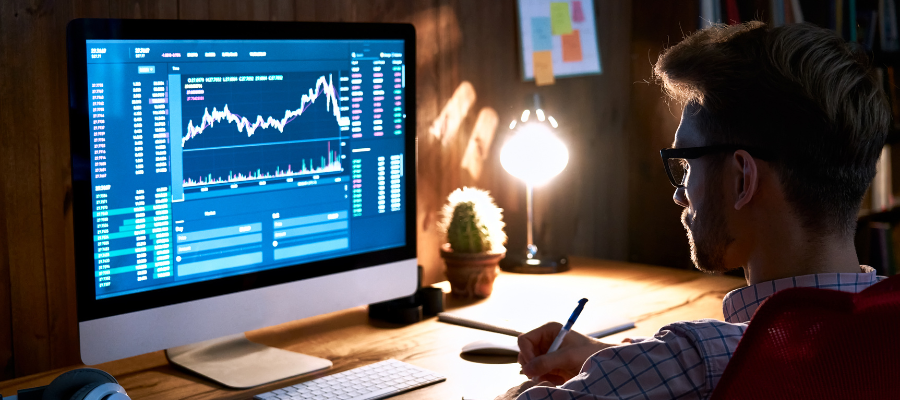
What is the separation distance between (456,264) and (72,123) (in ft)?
2.94

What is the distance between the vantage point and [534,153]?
2068 millimetres

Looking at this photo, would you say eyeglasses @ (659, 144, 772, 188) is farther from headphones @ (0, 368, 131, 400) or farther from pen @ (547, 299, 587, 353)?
headphones @ (0, 368, 131, 400)

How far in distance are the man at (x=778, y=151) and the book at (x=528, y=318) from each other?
0.47 metres

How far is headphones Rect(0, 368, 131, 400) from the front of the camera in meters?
1.00

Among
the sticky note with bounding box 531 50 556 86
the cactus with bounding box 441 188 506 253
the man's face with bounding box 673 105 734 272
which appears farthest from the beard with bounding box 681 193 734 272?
the sticky note with bounding box 531 50 556 86

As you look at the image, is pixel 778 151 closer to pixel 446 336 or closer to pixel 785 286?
pixel 785 286

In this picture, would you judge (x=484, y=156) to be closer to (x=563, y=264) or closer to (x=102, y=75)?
(x=563, y=264)

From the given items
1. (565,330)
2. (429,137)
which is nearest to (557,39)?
(429,137)

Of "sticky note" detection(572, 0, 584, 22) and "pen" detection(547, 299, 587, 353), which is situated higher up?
"sticky note" detection(572, 0, 584, 22)

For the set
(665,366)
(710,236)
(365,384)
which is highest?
(710,236)

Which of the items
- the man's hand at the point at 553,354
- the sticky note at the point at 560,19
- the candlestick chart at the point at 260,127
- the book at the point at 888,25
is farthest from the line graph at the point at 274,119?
the book at the point at 888,25

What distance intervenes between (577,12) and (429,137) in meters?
0.63

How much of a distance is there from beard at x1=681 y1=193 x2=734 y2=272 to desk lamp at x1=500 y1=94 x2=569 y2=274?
89 centimetres

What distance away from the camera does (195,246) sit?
132 centimetres
